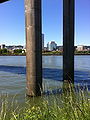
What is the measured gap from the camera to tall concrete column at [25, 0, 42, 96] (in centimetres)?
1310

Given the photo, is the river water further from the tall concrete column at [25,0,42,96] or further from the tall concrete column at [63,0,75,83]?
Answer: the tall concrete column at [63,0,75,83]

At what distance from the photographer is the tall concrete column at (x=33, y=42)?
13.1 meters

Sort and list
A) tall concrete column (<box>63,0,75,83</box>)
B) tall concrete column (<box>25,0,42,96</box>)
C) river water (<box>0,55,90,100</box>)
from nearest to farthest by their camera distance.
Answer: tall concrete column (<box>25,0,42,96</box>), river water (<box>0,55,90,100</box>), tall concrete column (<box>63,0,75,83</box>)

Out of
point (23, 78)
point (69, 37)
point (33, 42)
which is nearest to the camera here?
point (33, 42)

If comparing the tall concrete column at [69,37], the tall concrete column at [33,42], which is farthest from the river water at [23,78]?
the tall concrete column at [69,37]

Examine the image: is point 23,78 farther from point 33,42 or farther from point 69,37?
point 33,42

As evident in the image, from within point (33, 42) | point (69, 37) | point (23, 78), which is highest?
point (69, 37)

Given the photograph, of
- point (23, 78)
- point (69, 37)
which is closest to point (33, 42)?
point (69, 37)

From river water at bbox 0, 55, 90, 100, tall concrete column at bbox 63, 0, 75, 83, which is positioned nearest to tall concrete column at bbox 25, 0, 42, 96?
river water at bbox 0, 55, 90, 100

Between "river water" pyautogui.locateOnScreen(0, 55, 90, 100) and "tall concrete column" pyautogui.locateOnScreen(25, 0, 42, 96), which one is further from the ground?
"tall concrete column" pyautogui.locateOnScreen(25, 0, 42, 96)

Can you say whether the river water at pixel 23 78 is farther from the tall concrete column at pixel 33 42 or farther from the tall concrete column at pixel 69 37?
the tall concrete column at pixel 69 37

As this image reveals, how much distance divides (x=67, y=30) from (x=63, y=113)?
14.9m

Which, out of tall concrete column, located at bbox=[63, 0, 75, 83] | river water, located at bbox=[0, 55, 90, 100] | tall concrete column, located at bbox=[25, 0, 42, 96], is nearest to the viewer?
tall concrete column, located at bbox=[25, 0, 42, 96]

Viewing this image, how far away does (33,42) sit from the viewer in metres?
13.1
